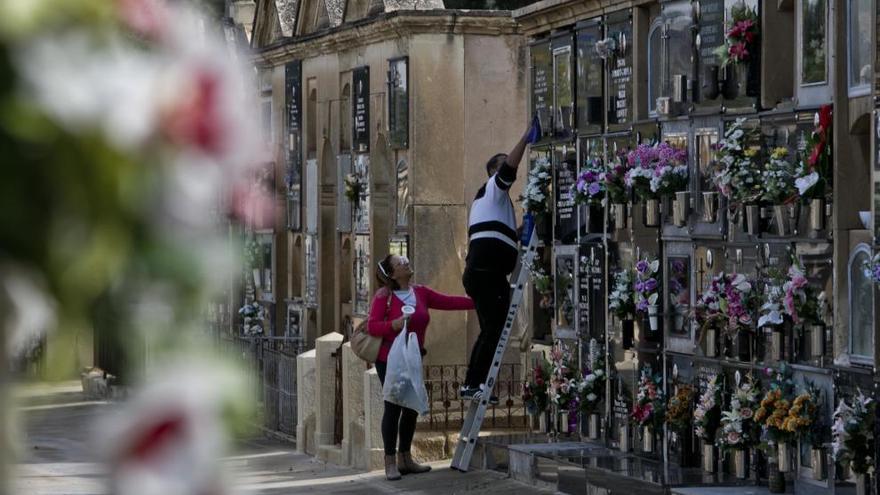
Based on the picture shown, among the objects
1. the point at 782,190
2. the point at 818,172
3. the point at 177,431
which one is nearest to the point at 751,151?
the point at 782,190

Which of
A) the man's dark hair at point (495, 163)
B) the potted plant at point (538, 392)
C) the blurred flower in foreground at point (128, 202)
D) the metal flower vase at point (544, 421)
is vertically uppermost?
the man's dark hair at point (495, 163)

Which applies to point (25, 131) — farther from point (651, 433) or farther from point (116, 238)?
point (651, 433)

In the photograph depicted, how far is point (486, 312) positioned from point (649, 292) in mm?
2345

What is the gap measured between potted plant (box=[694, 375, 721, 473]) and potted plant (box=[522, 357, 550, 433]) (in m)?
3.04

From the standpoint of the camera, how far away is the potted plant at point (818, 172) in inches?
372

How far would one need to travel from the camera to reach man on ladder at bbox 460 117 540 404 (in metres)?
14.0

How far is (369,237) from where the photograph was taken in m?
18.0

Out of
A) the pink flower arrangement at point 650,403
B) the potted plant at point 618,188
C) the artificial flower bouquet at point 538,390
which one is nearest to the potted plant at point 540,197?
the artificial flower bouquet at point 538,390

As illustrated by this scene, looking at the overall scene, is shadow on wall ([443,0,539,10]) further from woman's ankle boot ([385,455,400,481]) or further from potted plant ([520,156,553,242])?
woman's ankle boot ([385,455,400,481])

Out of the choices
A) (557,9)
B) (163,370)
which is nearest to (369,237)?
(557,9)

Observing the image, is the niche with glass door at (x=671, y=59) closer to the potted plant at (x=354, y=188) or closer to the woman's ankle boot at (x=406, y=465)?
the woman's ankle boot at (x=406, y=465)

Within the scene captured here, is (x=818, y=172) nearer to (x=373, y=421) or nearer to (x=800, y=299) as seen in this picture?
(x=800, y=299)

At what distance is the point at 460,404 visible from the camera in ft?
50.9

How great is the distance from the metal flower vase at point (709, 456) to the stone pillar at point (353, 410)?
14.9 ft
